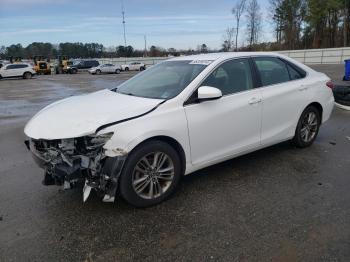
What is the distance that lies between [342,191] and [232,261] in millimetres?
2001

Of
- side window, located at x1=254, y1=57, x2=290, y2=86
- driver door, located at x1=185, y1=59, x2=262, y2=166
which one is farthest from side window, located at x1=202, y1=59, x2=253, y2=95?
side window, located at x1=254, y1=57, x2=290, y2=86

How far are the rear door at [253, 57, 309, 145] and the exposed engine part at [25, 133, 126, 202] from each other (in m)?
2.34

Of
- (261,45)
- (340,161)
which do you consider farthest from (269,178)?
(261,45)

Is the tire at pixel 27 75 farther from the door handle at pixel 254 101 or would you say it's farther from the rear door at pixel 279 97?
the door handle at pixel 254 101

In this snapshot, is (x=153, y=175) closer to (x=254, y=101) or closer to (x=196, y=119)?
(x=196, y=119)

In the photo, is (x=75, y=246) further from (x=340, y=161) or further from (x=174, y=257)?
(x=340, y=161)

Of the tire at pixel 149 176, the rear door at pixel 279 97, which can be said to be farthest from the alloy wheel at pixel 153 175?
the rear door at pixel 279 97

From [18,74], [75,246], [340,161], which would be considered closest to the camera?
[75,246]

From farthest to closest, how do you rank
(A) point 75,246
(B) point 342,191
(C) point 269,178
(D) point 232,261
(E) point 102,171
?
(C) point 269,178 → (B) point 342,191 → (E) point 102,171 → (A) point 75,246 → (D) point 232,261

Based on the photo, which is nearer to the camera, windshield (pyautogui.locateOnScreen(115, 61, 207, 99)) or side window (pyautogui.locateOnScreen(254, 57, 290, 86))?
windshield (pyautogui.locateOnScreen(115, 61, 207, 99))

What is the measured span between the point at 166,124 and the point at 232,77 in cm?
136

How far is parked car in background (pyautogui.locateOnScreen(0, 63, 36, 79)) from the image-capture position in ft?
107

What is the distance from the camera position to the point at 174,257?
117 inches

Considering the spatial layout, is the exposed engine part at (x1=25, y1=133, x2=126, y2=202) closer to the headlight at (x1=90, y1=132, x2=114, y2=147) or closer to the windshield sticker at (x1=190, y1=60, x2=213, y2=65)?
the headlight at (x1=90, y1=132, x2=114, y2=147)
